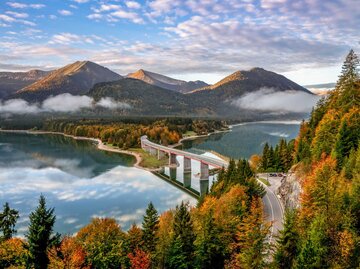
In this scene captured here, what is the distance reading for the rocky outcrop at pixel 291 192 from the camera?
48.1m

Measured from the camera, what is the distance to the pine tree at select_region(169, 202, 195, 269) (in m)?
36.8

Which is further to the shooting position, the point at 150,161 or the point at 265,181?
the point at 150,161

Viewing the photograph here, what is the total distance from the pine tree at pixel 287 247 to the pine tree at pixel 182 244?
9822 mm

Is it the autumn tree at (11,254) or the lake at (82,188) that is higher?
the autumn tree at (11,254)

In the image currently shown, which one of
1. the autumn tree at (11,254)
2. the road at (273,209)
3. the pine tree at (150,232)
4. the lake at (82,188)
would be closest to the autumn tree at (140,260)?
the pine tree at (150,232)

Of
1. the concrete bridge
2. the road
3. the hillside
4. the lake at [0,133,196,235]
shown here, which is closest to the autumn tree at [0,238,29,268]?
the lake at [0,133,196,235]

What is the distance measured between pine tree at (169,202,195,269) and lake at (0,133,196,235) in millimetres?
28944

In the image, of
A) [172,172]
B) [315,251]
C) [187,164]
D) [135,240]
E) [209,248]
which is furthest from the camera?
[187,164]

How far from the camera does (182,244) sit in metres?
37.4

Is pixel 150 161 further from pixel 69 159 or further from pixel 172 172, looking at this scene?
pixel 69 159

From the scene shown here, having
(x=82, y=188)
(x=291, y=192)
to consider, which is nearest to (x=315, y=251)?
(x=291, y=192)

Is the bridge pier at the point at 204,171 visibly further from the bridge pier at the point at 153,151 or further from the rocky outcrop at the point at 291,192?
the bridge pier at the point at 153,151

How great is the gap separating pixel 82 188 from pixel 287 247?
77.5 m

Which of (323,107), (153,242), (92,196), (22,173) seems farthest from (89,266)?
(22,173)
